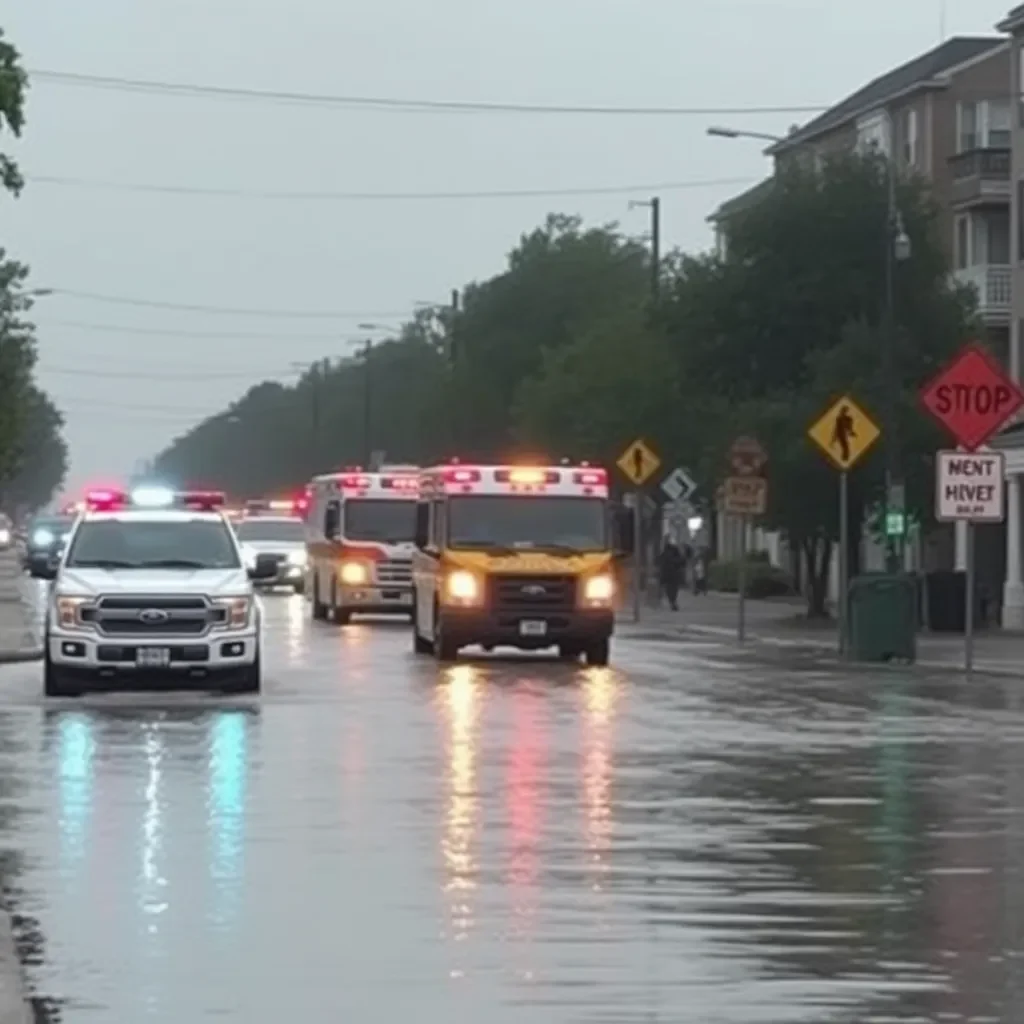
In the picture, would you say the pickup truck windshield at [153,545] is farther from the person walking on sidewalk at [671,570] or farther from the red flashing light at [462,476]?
the person walking on sidewalk at [671,570]

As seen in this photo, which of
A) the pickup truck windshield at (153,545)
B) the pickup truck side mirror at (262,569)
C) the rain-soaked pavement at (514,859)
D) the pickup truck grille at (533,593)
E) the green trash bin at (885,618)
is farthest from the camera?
the green trash bin at (885,618)

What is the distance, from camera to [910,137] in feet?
274

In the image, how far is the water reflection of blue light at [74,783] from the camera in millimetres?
17562

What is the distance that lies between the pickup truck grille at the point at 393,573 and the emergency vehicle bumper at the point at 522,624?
1404cm

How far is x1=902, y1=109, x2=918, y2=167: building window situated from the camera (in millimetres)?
82750

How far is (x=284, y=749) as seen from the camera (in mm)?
24328

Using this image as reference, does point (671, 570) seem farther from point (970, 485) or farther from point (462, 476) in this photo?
point (970, 485)

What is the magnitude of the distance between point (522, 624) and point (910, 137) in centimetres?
4743

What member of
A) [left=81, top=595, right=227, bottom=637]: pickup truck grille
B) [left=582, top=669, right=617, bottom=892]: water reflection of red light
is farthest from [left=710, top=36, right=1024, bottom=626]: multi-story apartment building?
[left=81, top=595, right=227, bottom=637]: pickup truck grille

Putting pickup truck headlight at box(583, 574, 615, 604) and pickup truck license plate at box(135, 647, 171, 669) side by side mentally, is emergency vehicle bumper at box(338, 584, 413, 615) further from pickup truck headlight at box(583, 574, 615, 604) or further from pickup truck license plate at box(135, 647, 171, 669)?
pickup truck license plate at box(135, 647, 171, 669)

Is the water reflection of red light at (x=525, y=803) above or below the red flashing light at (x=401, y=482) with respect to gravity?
below

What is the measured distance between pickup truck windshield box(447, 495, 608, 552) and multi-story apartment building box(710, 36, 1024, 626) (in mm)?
33042

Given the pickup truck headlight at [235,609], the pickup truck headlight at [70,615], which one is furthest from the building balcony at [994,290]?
the pickup truck headlight at [70,615]

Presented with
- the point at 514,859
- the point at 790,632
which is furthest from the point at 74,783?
the point at 790,632
